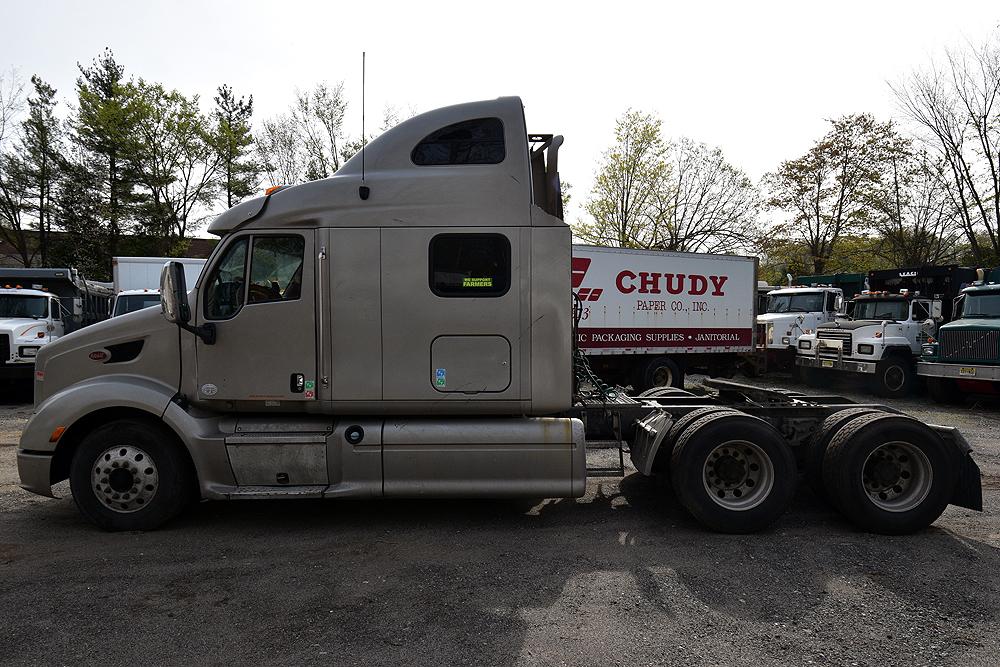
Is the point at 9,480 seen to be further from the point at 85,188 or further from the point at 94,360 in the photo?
the point at 85,188

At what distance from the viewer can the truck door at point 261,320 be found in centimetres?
525

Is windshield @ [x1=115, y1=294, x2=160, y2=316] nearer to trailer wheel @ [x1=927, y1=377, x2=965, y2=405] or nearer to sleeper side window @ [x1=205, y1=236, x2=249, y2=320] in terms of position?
sleeper side window @ [x1=205, y1=236, x2=249, y2=320]

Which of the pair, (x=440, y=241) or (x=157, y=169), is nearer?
(x=440, y=241)

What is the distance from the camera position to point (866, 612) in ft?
13.1

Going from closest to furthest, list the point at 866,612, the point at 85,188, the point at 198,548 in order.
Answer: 1. the point at 866,612
2. the point at 198,548
3. the point at 85,188

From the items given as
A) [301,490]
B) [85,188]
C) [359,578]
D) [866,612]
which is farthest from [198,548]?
[85,188]

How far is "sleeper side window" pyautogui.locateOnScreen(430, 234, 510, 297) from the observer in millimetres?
5246

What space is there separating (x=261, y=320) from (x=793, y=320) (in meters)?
17.1

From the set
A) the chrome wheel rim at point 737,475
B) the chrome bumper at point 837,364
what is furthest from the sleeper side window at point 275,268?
the chrome bumper at point 837,364

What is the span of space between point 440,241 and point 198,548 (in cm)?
304

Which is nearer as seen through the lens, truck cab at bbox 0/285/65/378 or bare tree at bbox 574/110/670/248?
truck cab at bbox 0/285/65/378

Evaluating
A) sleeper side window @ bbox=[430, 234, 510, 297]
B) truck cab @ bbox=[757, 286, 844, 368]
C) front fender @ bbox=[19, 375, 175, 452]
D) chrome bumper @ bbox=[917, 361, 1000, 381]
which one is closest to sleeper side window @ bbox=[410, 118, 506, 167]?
sleeper side window @ bbox=[430, 234, 510, 297]

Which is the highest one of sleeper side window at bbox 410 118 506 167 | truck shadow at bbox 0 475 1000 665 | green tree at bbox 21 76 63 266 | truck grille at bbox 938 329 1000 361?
green tree at bbox 21 76 63 266

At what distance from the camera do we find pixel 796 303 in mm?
19406
